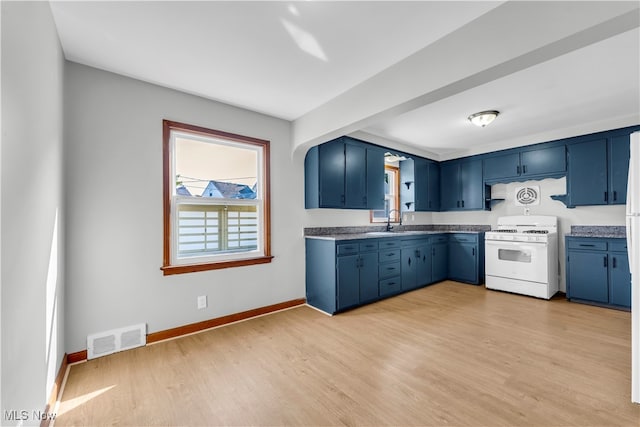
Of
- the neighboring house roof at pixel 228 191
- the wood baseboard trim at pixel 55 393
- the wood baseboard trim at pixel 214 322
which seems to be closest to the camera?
the wood baseboard trim at pixel 55 393

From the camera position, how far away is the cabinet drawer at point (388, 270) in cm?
385

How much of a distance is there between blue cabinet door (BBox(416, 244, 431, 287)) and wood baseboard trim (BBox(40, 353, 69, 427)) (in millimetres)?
4236

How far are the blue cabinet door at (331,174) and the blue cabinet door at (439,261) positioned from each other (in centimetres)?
219

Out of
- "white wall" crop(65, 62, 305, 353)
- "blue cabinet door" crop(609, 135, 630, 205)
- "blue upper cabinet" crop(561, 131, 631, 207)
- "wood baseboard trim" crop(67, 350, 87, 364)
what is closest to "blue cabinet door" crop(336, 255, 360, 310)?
"white wall" crop(65, 62, 305, 353)

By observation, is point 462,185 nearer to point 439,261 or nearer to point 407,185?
point 407,185

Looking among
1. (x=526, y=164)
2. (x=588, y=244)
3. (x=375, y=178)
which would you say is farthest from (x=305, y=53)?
(x=588, y=244)

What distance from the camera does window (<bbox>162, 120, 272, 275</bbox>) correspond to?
110 inches

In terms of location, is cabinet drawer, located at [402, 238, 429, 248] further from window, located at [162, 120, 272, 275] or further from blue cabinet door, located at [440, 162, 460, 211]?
window, located at [162, 120, 272, 275]

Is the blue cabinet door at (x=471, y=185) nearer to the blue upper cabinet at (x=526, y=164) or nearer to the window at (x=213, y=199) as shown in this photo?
the blue upper cabinet at (x=526, y=164)

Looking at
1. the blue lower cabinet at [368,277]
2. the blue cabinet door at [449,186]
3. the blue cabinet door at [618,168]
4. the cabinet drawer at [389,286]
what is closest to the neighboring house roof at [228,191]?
the blue lower cabinet at [368,277]

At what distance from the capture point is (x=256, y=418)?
1.64 m

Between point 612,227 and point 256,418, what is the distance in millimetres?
4987

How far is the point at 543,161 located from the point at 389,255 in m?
2.83

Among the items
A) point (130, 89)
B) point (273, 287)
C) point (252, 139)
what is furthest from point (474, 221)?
point (130, 89)
